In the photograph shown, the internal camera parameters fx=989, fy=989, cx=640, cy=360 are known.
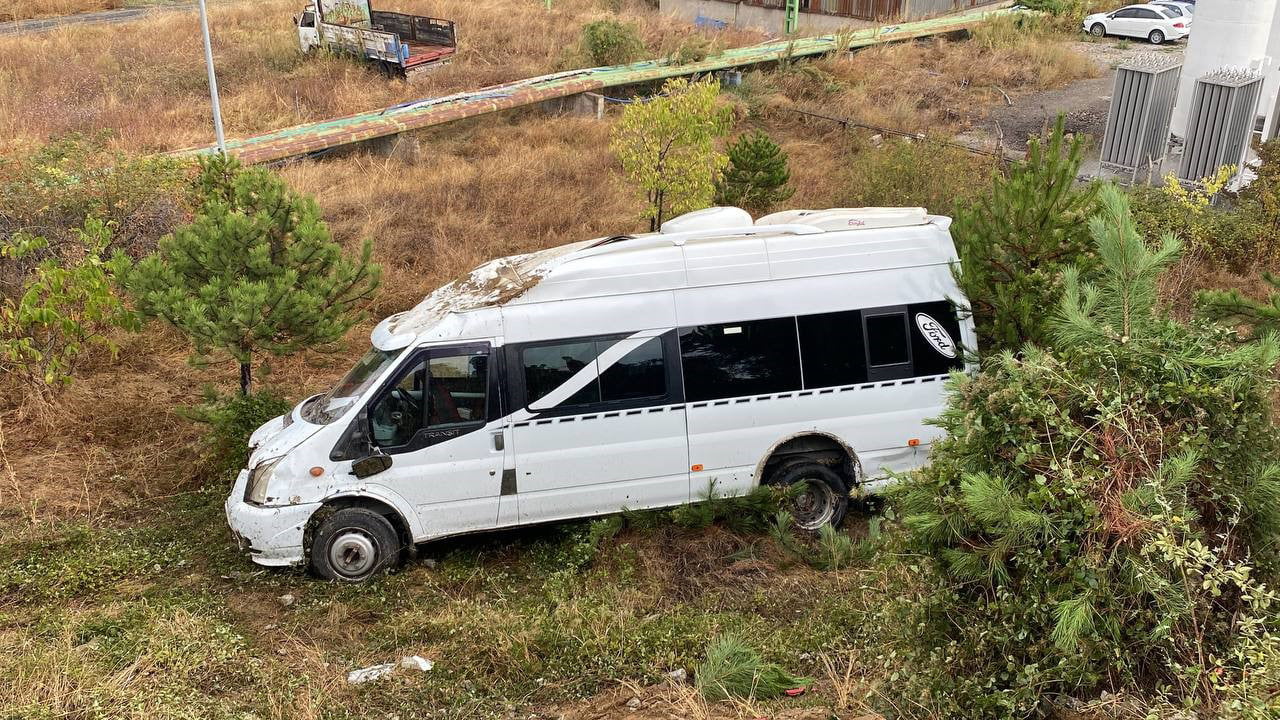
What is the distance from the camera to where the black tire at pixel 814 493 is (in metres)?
8.67

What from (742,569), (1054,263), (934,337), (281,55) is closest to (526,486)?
(742,569)

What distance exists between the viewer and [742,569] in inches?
316

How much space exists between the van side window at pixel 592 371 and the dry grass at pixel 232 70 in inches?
516

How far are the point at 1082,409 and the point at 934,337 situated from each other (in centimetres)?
404

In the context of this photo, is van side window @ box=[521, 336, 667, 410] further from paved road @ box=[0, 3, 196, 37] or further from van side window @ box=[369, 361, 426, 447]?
paved road @ box=[0, 3, 196, 37]

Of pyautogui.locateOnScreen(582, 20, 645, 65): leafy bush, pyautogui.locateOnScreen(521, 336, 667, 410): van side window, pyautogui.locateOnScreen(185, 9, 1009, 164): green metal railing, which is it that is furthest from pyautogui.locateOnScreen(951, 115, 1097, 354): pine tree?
pyautogui.locateOnScreen(582, 20, 645, 65): leafy bush

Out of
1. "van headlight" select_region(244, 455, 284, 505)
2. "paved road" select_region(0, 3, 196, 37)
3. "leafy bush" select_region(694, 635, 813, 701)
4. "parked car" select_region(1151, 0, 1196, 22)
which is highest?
"parked car" select_region(1151, 0, 1196, 22)

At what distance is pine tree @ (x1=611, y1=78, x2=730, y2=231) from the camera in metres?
13.0

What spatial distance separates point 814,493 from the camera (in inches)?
349

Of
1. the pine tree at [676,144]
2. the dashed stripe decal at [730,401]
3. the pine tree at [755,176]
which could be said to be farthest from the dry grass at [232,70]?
the dashed stripe decal at [730,401]

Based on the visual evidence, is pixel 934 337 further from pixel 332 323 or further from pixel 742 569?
pixel 332 323

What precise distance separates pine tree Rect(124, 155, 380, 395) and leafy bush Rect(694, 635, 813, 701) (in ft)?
17.6

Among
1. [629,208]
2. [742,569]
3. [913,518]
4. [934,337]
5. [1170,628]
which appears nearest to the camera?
[1170,628]

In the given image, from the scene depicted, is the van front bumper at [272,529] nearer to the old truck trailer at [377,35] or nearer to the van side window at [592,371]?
the van side window at [592,371]
